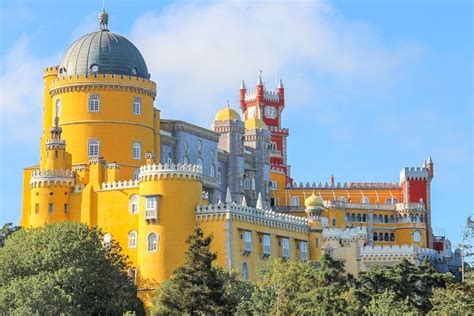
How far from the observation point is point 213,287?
8244 centimetres

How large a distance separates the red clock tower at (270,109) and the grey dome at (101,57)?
49.6 metres

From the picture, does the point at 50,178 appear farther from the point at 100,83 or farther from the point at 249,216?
the point at 249,216

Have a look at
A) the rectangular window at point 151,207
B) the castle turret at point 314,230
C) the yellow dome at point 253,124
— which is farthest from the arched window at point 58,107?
the yellow dome at point 253,124

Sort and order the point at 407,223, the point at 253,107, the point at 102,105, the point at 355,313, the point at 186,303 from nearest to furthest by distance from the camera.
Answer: the point at 186,303 < the point at 355,313 < the point at 102,105 < the point at 407,223 < the point at 253,107

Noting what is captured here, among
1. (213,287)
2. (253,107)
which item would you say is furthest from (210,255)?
(253,107)

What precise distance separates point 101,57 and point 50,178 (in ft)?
37.9

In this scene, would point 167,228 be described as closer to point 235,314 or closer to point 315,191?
point 235,314

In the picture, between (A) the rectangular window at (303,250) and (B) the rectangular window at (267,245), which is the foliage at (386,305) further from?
(A) the rectangular window at (303,250)

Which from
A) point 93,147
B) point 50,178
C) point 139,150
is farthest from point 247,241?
point 93,147

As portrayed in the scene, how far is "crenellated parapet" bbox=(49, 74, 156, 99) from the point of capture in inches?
4262

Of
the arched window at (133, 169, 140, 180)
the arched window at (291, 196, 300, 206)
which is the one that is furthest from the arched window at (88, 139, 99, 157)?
the arched window at (291, 196, 300, 206)

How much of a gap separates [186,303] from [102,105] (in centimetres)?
3031

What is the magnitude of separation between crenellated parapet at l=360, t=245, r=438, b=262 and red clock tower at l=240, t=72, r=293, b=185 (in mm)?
32186

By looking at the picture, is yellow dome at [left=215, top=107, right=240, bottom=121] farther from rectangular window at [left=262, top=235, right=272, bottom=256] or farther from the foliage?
the foliage
